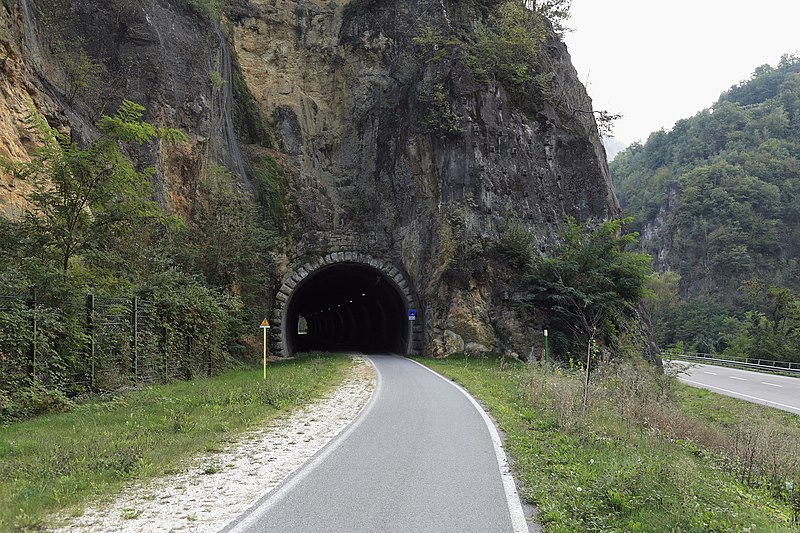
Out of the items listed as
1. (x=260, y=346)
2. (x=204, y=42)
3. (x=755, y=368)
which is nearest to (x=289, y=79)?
(x=204, y=42)

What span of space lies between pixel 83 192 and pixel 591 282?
21293 mm

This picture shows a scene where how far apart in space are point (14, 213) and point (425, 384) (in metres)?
11.1

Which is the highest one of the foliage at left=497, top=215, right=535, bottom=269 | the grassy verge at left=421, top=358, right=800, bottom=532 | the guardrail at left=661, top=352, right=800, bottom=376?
the foliage at left=497, top=215, right=535, bottom=269

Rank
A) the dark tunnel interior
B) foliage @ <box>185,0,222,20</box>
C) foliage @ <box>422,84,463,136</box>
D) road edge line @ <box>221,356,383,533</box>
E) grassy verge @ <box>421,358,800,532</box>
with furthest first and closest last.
→ 1. the dark tunnel interior
2. foliage @ <box>422,84,463,136</box>
3. foliage @ <box>185,0,222,20</box>
4. grassy verge @ <box>421,358,800,532</box>
5. road edge line @ <box>221,356,383,533</box>

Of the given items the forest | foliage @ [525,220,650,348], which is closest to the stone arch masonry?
foliage @ [525,220,650,348]

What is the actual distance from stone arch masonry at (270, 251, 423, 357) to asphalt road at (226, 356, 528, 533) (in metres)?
17.8

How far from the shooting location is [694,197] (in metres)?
66.8

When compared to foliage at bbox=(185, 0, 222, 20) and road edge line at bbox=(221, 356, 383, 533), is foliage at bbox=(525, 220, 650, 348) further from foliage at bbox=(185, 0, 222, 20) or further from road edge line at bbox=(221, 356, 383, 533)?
foliage at bbox=(185, 0, 222, 20)

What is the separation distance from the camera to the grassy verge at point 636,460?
195 inches

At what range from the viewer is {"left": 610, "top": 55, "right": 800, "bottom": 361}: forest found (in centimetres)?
4866

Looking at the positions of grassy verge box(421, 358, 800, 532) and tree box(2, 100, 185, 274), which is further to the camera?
tree box(2, 100, 185, 274)

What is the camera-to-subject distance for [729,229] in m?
62.3

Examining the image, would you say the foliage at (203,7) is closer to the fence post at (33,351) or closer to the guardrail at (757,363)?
the fence post at (33,351)

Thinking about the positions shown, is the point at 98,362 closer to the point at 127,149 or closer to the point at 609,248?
the point at 127,149
